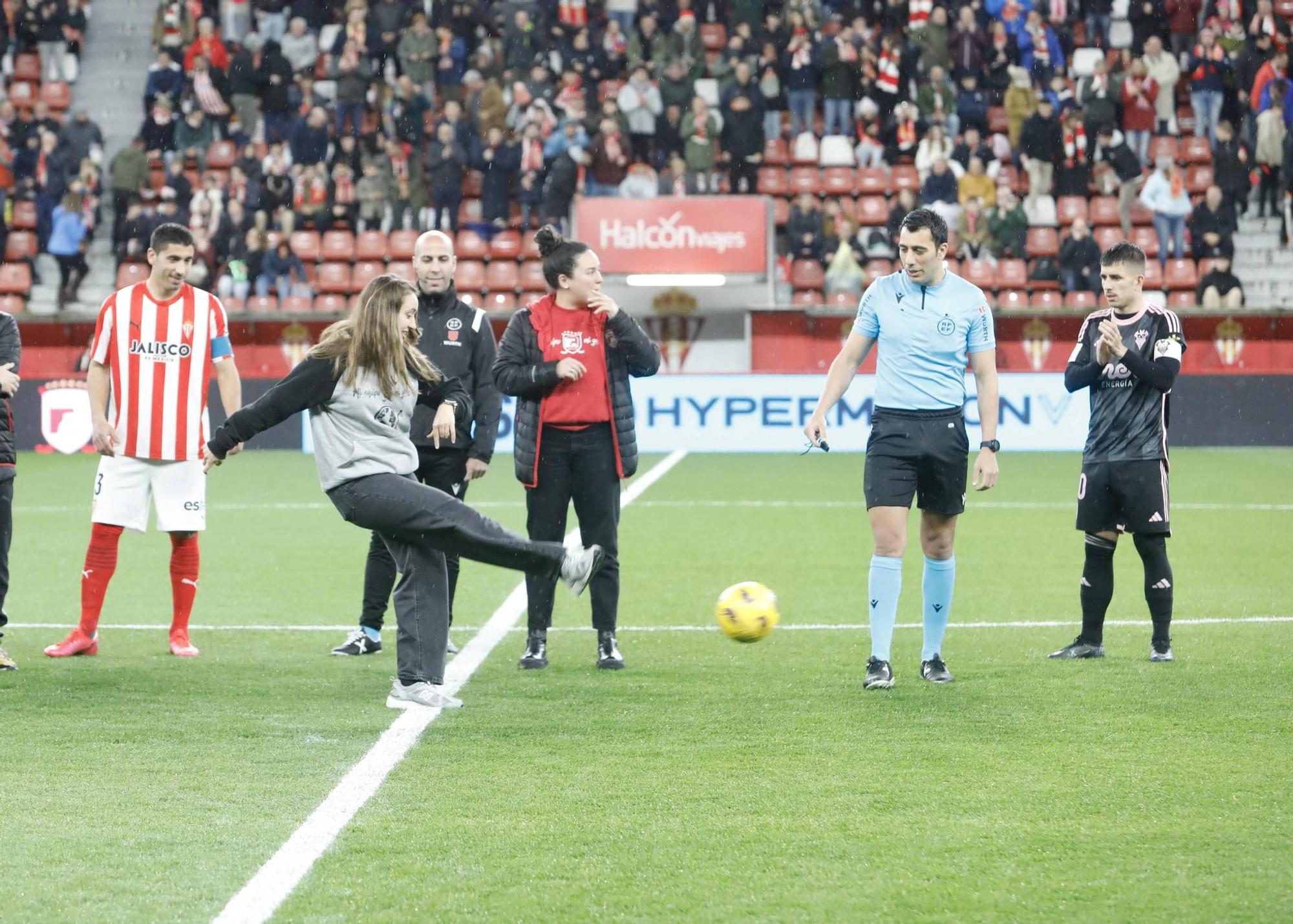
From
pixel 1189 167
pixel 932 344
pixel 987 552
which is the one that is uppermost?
pixel 1189 167

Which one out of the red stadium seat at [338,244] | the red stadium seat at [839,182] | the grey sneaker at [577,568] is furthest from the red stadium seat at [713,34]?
the grey sneaker at [577,568]

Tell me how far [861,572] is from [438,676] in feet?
14.2

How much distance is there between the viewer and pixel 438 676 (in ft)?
20.1

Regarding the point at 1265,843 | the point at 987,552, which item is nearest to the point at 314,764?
the point at 1265,843

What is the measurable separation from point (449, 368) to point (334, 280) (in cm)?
1743

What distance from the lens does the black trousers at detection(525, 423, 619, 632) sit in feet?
22.9

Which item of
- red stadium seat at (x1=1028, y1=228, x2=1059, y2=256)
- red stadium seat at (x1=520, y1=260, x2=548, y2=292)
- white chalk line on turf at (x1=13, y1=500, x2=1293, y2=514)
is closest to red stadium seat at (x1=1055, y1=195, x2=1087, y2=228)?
red stadium seat at (x1=1028, y1=228, x2=1059, y2=256)

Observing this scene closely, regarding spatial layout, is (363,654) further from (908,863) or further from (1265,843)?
(1265,843)

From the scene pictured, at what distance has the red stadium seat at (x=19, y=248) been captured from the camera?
2483cm

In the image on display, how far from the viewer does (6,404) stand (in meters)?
7.15

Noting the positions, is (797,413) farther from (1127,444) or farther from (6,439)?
(6,439)

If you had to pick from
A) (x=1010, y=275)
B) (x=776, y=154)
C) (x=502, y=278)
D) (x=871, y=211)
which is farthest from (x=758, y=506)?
(x=776, y=154)

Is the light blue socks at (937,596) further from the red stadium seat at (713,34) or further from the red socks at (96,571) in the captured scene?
the red stadium seat at (713,34)

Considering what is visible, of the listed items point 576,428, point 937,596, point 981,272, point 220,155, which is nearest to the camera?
point 937,596
